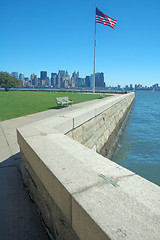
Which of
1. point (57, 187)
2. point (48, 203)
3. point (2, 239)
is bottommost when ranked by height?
point (2, 239)

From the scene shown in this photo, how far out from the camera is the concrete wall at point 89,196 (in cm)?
109

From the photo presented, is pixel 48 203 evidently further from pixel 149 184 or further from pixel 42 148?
pixel 149 184

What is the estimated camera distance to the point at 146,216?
1.14 m

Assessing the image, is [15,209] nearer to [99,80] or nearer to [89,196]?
[89,196]

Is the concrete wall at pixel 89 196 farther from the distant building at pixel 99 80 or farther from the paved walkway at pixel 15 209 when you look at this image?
the distant building at pixel 99 80

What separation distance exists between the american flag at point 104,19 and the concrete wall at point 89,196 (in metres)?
25.5

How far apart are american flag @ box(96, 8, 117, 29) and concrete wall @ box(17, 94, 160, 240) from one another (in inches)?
1004

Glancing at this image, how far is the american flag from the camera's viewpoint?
23.4 meters

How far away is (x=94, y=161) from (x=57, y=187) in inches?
24.2

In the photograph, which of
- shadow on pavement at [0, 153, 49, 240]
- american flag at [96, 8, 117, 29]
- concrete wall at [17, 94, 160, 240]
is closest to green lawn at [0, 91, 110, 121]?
shadow on pavement at [0, 153, 49, 240]

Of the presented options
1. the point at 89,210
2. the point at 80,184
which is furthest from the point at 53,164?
the point at 89,210

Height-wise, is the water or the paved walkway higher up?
the paved walkway

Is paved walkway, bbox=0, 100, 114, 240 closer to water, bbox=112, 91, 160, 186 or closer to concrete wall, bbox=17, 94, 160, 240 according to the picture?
concrete wall, bbox=17, 94, 160, 240

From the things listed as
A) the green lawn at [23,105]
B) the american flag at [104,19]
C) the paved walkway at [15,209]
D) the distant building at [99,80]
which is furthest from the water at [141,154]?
the distant building at [99,80]
